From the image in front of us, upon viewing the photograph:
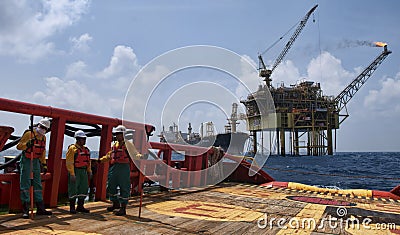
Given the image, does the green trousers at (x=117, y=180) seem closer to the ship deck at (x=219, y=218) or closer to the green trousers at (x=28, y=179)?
the ship deck at (x=219, y=218)

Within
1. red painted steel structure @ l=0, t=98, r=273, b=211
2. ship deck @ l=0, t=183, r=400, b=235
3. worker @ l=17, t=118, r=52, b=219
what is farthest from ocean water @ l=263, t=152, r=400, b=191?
worker @ l=17, t=118, r=52, b=219

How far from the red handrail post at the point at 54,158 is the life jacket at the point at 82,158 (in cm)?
39

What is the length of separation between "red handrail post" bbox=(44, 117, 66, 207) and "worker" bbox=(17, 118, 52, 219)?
1.29ft

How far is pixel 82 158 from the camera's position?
5422 millimetres

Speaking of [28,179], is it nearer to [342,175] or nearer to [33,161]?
[33,161]

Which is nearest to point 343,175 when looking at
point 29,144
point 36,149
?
point 36,149

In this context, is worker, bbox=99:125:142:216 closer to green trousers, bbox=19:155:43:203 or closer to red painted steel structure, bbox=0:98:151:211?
red painted steel structure, bbox=0:98:151:211

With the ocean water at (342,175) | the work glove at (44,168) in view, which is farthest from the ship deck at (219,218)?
the ocean water at (342,175)

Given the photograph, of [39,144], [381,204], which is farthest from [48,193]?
[381,204]

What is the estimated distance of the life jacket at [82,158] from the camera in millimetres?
5379

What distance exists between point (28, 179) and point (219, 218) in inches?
118

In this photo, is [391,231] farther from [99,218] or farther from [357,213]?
[99,218]

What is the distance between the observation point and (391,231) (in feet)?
15.7

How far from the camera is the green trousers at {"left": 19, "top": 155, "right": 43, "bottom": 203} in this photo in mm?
4718
